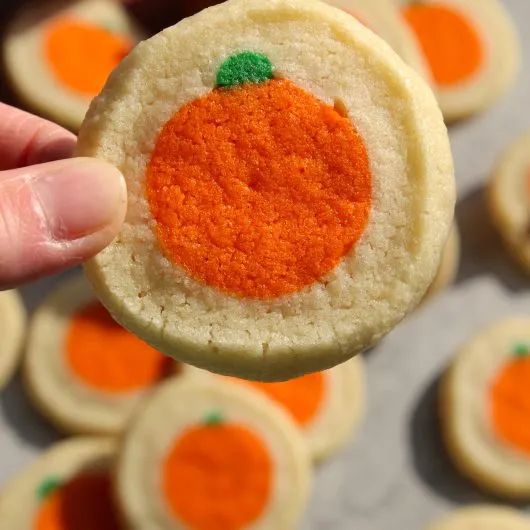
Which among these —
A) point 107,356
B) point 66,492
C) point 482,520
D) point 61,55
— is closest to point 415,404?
point 482,520

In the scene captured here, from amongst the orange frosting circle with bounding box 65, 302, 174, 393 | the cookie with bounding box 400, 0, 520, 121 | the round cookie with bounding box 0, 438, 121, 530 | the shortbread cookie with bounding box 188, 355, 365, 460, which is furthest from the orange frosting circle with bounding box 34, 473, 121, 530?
the cookie with bounding box 400, 0, 520, 121

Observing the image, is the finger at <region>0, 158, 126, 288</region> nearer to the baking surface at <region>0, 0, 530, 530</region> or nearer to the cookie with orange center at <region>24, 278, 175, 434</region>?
the cookie with orange center at <region>24, 278, 175, 434</region>

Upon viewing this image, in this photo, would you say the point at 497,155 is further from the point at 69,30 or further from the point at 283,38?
the point at 283,38

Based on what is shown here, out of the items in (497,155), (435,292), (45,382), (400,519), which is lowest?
(400,519)

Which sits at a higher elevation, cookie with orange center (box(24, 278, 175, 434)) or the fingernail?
the fingernail

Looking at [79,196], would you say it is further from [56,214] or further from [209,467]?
[209,467]

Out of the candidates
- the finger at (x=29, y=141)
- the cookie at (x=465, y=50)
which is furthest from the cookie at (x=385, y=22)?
the finger at (x=29, y=141)

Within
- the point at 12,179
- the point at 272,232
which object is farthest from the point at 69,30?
the point at 272,232
